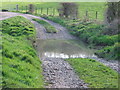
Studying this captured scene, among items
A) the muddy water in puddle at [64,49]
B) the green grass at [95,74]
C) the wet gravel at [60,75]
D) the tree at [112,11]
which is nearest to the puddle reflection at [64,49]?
the muddy water in puddle at [64,49]

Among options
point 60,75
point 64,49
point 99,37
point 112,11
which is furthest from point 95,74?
point 112,11

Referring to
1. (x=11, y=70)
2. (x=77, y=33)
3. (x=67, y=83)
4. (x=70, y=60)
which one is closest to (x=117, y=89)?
(x=67, y=83)

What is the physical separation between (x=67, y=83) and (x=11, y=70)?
340 centimetres

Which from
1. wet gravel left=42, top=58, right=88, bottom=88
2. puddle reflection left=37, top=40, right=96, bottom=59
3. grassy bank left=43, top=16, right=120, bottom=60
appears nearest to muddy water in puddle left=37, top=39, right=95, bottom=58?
puddle reflection left=37, top=40, right=96, bottom=59

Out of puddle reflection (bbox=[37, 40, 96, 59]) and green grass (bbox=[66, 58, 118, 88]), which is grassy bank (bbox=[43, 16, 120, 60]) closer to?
puddle reflection (bbox=[37, 40, 96, 59])

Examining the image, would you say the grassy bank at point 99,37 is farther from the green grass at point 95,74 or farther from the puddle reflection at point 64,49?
the green grass at point 95,74

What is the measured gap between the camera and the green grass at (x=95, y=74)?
51.7 feet

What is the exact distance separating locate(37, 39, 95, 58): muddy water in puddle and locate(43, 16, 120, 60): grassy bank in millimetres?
1203

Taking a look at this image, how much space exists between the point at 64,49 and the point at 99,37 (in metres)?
5.42

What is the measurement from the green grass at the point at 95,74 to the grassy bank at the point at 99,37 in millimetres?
3979

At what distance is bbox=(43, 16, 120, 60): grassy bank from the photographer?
2566 centimetres

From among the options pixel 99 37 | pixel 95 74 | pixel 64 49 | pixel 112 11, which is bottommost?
pixel 64 49

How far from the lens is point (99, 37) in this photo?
111 feet

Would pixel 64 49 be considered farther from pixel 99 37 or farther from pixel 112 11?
pixel 112 11
